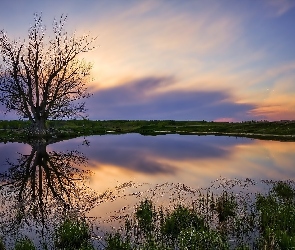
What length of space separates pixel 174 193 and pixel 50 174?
39.1 feet

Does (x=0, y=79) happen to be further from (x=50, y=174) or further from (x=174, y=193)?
(x=174, y=193)

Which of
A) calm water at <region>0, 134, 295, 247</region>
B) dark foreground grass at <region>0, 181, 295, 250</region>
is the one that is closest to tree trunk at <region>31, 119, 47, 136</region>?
calm water at <region>0, 134, 295, 247</region>

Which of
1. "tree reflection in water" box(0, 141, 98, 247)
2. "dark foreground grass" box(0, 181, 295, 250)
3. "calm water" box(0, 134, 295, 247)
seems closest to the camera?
"dark foreground grass" box(0, 181, 295, 250)

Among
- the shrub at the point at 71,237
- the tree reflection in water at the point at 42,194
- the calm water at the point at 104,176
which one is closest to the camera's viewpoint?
the shrub at the point at 71,237

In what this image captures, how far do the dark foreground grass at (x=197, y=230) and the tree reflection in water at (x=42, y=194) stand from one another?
1.93 metres

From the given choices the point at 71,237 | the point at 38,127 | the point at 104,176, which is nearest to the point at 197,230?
the point at 71,237

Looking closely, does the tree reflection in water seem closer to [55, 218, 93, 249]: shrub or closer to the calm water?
the calm water

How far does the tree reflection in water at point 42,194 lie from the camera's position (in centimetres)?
1512

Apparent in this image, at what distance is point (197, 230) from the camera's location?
12516mm

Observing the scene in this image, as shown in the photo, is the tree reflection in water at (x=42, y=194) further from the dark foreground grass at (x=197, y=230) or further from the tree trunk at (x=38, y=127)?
the tree trunk at (x=38, y=127)

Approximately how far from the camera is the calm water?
57.3 ft

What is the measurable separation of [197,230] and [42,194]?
37.4 ft

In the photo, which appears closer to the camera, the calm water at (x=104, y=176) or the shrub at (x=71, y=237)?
the shrub at (x=71, y=237)

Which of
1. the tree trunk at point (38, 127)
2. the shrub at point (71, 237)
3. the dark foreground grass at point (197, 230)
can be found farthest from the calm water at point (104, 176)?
the tree trunk at point (38, 127)
